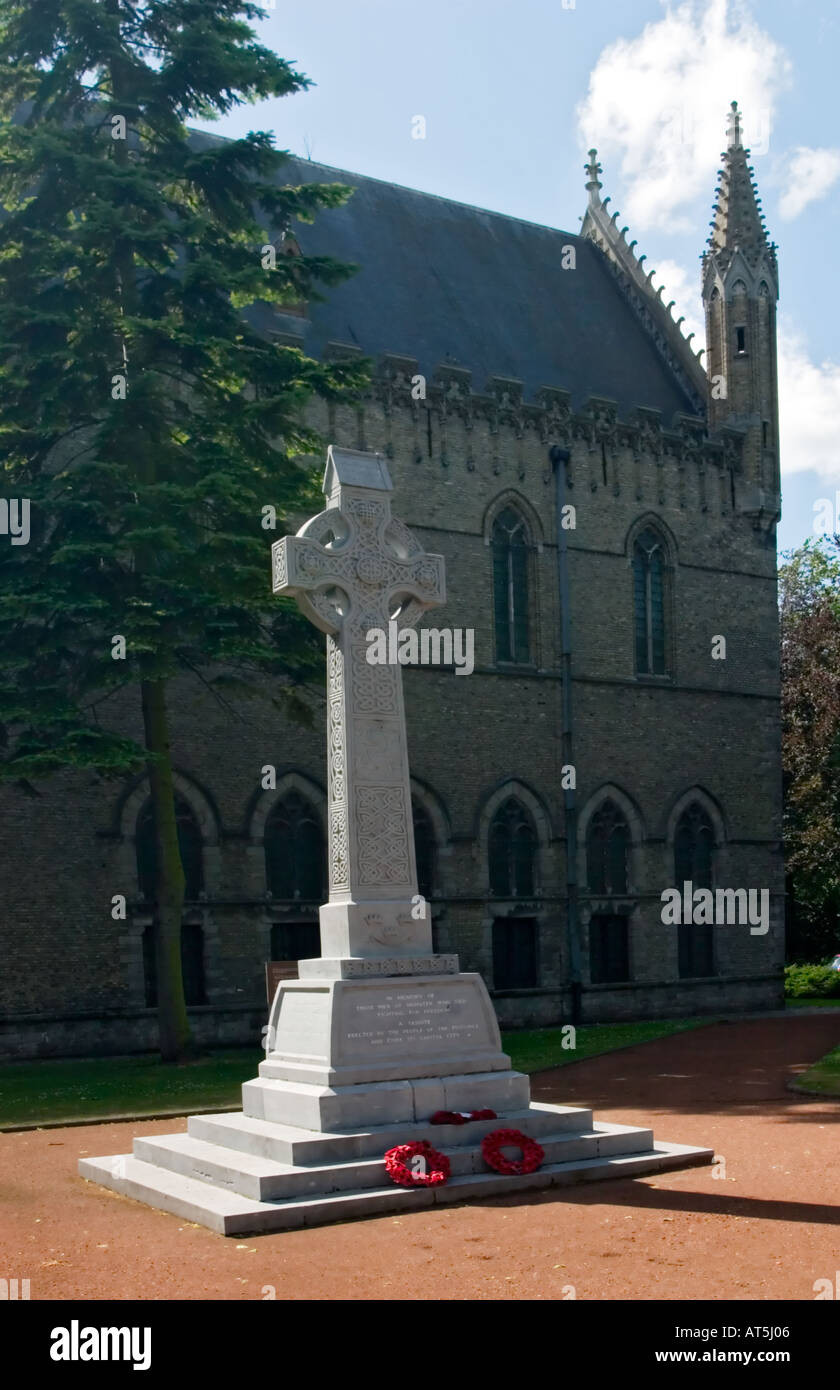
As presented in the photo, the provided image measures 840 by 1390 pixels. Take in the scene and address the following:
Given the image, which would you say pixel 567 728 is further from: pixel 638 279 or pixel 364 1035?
pixel 364 1035

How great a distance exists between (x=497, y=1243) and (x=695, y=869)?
78.0ft

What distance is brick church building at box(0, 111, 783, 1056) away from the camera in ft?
77.2

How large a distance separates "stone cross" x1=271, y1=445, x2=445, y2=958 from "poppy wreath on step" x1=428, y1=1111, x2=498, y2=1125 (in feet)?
3.99

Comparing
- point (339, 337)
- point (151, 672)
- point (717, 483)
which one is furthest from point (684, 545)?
point (151, 672)

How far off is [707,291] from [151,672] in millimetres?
19953

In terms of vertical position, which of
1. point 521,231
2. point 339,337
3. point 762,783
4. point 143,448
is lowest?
point 762,783

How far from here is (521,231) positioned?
35.7 m

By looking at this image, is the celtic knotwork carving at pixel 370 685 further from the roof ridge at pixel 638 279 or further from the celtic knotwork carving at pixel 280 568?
the roof ridge at pixel 638 279

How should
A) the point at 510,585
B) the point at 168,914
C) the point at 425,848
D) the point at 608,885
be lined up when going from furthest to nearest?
the point at 608,885, the point at 510,585, the point at 425,848, the point at 168,914

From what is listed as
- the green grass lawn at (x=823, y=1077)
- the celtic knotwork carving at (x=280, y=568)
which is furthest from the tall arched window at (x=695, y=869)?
the celtic knotwork carving at (x=280, y=568)

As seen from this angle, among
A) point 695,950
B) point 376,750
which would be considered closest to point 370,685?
point 376,750

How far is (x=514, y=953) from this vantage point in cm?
2825

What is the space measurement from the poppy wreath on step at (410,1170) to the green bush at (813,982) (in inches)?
1186
